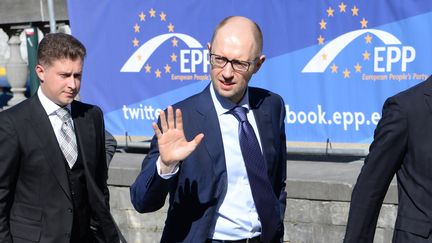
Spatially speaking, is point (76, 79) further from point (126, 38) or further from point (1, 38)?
point (1, 38)

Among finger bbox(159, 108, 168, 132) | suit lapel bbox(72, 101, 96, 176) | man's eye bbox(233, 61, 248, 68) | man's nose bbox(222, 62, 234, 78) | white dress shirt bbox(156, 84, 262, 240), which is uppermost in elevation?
man's eye bbox(233, 61, 248, 68)

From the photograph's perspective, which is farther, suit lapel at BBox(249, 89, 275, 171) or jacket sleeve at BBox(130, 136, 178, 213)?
suit lapel at BBox(249, 89, 275, 171)

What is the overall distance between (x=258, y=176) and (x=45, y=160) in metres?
1.05

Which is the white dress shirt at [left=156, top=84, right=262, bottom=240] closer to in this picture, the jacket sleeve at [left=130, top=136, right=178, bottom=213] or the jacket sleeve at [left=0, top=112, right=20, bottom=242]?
the jacket sleeve at [left=130, top=136, right=178, bottom=213]

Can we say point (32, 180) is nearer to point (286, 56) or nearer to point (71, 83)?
point (71, 83)

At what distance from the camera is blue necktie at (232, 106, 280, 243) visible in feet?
10.4

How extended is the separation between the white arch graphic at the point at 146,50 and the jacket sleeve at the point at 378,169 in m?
3.45

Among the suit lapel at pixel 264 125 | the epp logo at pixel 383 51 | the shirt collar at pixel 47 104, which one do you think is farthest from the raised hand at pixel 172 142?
the epp logo at pixel 383 51

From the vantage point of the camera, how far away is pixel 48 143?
138 inches

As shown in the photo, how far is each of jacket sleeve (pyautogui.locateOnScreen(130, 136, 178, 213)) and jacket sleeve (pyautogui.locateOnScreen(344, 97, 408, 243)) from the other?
0.77m

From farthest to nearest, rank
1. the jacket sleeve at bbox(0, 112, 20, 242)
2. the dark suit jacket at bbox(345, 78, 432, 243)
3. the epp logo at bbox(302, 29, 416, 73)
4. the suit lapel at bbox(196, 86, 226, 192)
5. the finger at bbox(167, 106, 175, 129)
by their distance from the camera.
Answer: the epp logo at bbox(302, 29, 416, 73), the jacket sleeve at bbox(0, 112, 20, 242), the suit lapel at bbox(196, 86, 226, 192), the finger at bbox(167, 106, 175, 129), the dark suit jacket at bbox(345, 78, 432, 243)

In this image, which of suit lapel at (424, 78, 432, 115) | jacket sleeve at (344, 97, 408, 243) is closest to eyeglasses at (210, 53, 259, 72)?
jacket sleeve at (344, 97, 408, 243)

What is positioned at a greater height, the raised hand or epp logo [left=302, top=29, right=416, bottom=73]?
epp logo [left=302, top=29, right=416, bottom=73]

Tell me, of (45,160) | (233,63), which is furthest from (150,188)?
(45,160)
